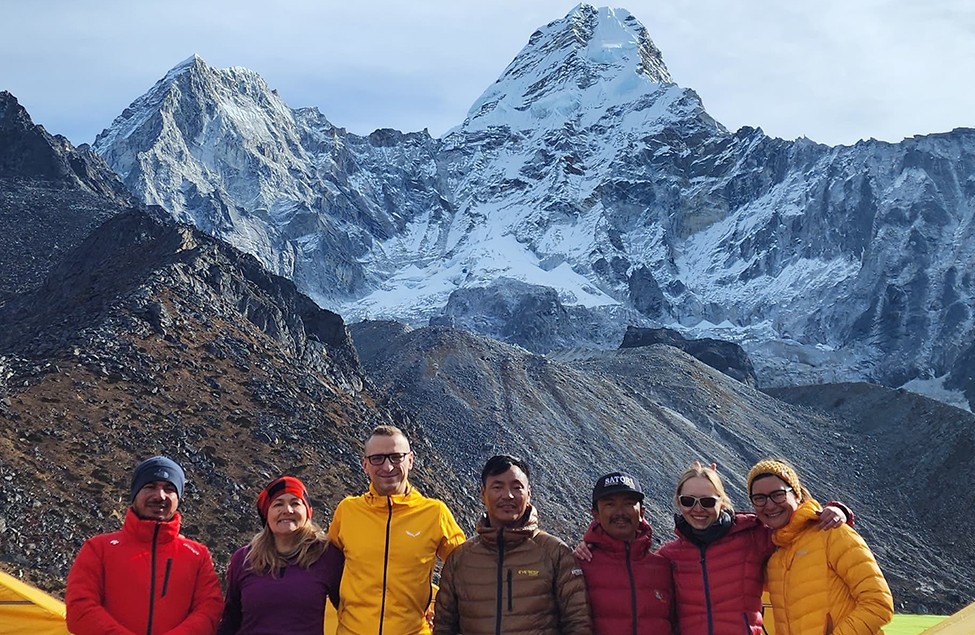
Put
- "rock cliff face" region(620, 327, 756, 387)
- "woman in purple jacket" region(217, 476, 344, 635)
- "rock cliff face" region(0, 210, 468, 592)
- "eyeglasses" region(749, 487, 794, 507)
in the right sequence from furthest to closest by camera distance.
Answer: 1. "rock cliff face" region(620, 327, 756, 387)
2. "rock cliff face" region(0, 210, 468, 592)
3. "eyeglasses" region(749, 487, 794, 507)
4. "woman in purple jacket" region(217, 476, 344, 635)

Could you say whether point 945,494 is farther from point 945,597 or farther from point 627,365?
point 627,365

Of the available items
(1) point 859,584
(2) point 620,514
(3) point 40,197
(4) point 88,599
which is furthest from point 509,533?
(3) point 40,197

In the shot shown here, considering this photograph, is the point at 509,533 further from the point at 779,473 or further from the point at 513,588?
the point at 779,473

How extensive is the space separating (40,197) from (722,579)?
80.9m

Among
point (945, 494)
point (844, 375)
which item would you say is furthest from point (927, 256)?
point (945, 494)

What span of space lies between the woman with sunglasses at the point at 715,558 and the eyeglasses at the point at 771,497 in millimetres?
227

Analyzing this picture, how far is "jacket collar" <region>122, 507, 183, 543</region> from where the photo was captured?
7.19m

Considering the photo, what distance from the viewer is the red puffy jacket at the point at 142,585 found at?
278 inches

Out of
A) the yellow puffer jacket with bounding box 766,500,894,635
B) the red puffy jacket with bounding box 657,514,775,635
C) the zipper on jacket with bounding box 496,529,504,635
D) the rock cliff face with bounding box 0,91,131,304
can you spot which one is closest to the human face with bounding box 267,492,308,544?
the zipper on jacket with bounding box 496,529,504,635

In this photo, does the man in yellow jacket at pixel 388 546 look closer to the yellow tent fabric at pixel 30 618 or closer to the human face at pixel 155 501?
the human face at pixel 155 501

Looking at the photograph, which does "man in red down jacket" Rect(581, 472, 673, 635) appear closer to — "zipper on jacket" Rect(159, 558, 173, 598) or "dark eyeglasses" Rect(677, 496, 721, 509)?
"dark eyeglasses" Rect(677, 496, 721, 509)

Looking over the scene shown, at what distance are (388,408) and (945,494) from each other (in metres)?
47.7

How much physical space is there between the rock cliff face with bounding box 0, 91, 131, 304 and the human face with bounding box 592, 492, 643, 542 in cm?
5682

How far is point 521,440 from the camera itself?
213 feet
